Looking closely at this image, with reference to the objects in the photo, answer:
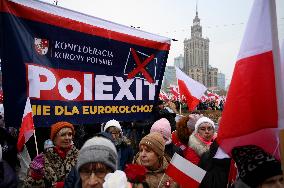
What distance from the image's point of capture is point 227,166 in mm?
3328

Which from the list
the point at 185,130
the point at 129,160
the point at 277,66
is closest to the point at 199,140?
the point at 185,130

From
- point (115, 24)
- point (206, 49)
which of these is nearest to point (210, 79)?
point (206, 49)

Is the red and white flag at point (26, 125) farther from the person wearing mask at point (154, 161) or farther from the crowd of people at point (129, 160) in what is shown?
the person wearing mask at point (154, 161)

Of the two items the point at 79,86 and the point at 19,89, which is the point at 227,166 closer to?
the point at 79,86

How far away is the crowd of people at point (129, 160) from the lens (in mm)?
2176

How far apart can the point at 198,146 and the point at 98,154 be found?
6.59 ft

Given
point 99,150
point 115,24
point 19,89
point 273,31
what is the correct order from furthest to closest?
point 115,24, point 19,89, point 99,150, point 273,31

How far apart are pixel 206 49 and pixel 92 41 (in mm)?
132696

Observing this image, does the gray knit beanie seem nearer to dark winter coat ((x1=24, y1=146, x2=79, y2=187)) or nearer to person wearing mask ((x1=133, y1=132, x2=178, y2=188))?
person wearing mask ((x1=133, y1=132, x2=178, y2=188))

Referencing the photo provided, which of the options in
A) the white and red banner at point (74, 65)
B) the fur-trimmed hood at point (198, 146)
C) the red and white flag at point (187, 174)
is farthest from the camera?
the fur-trimmed hood at point (198, 146)

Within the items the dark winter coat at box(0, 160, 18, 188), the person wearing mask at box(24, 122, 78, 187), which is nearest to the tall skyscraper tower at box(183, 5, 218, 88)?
the person wearing mask at box(24, 122, 78, 187)

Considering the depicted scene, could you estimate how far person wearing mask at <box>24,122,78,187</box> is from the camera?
310cm

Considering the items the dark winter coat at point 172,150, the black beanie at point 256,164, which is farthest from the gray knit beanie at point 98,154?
the dark winter coat at point 172,150

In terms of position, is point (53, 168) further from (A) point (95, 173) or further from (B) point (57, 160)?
(A) point (95, 173)
